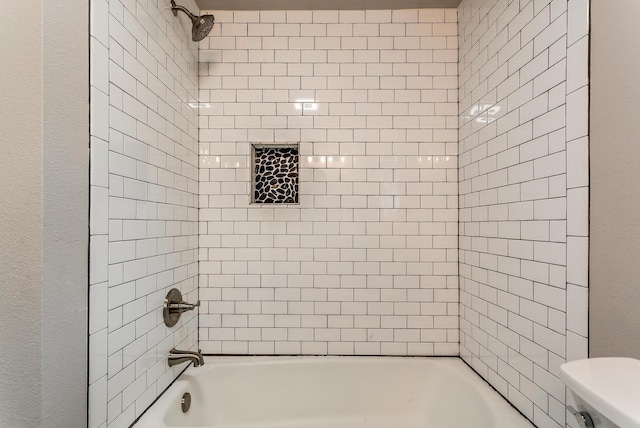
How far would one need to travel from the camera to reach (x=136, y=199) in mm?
1364

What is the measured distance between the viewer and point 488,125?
1672 mm

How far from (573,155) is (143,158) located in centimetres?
155

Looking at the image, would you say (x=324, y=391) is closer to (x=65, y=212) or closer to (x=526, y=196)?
(x=526, y=196)

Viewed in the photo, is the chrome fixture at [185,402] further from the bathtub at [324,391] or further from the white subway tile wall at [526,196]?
the white subway tile wall at [526,196]

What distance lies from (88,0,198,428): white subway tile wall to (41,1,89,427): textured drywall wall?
0.16ft

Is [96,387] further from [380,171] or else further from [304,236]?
[380,171]

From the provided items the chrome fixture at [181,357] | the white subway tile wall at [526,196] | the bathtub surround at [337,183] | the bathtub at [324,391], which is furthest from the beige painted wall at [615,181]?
the chrome fixture at [181,357]

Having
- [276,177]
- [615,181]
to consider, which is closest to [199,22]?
[276,177]

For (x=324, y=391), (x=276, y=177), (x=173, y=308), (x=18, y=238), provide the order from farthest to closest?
(x=276, y=177), (x=324, y=391), (x=173, y=308), (x=18, y=238)

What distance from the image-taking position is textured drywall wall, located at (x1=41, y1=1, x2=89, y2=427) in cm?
90

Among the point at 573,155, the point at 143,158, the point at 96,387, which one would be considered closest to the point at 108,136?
the point at 143,158

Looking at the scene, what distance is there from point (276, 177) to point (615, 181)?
5.07 ft

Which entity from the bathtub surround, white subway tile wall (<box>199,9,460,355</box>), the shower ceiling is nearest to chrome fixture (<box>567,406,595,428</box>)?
the bathtub surround

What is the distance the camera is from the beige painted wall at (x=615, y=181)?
892 mm
